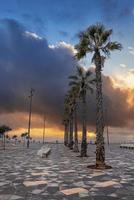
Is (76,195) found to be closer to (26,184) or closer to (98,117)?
(26,184)

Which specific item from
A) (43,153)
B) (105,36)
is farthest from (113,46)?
(43,153)

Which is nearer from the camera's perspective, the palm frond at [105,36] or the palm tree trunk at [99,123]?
the palm tree trunk at [99,123]

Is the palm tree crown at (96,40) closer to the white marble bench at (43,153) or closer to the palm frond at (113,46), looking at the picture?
the palm frond at (113,46)

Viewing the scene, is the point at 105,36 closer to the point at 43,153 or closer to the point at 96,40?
the point at 96,40

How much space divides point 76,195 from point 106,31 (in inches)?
665

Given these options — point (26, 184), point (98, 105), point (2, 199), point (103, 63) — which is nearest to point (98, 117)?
point (98, 105)

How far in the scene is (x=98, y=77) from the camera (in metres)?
24.5

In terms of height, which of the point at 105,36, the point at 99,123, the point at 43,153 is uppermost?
the point at 105,36

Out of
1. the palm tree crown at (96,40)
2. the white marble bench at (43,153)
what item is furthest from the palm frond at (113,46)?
the white marble bench at (43,153)

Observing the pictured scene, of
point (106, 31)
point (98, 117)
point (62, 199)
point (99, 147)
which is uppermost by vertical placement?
point (106, 31)

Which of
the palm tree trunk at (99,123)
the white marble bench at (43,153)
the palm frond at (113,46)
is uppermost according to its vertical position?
the palm frond at (113,46)

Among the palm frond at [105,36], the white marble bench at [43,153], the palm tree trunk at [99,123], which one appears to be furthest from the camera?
the white marble bench at [43,153]

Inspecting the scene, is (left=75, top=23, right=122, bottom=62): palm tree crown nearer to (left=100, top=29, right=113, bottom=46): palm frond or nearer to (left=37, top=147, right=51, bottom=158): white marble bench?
(left=100, top=29, right=113, bottom=46): palm frond

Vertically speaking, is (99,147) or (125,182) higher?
(99,147)
